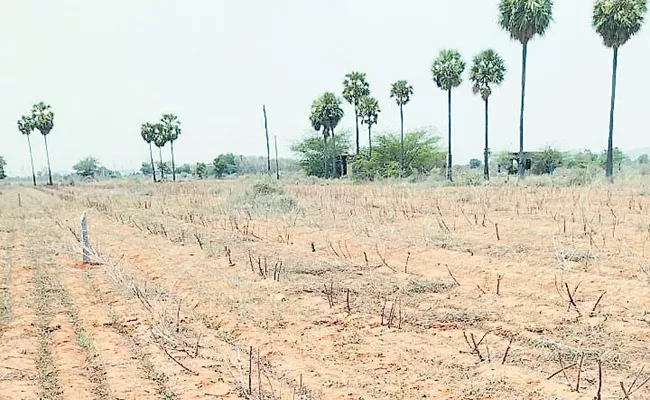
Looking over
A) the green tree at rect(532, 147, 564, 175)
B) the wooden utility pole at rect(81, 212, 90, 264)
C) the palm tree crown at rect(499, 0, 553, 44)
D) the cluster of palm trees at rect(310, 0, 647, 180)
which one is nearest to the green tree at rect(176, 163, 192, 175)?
A: the cluster of palm trees at rect(310, 0, 647, 180)

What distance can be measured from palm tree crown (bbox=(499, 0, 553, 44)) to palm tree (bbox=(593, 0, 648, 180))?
3001 millimetres

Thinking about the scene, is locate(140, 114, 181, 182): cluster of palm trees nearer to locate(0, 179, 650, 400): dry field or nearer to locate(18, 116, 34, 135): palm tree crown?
locate(18, 116, 34, 135): palm tree crown

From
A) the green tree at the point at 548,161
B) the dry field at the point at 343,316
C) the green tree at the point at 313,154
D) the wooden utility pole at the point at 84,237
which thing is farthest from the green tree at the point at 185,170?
the dry field at the point at 343,316

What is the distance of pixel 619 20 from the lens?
2773cm

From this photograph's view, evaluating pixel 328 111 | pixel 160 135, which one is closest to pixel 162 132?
pixel 160 135

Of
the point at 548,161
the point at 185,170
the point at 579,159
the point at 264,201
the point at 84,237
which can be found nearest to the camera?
the point at 84,237

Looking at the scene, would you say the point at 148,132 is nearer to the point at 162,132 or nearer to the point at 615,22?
the point at 162,132

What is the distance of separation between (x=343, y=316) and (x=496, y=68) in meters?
34.6

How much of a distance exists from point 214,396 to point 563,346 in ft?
10.1

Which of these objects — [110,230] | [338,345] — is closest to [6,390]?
[338,345]

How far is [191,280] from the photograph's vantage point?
27.7 feet

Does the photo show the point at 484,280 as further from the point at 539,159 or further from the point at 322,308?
the point at 539,159

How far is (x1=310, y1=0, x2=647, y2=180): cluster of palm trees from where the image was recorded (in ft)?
92.3

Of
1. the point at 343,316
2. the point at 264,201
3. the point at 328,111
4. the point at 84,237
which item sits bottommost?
the point at 343,316
